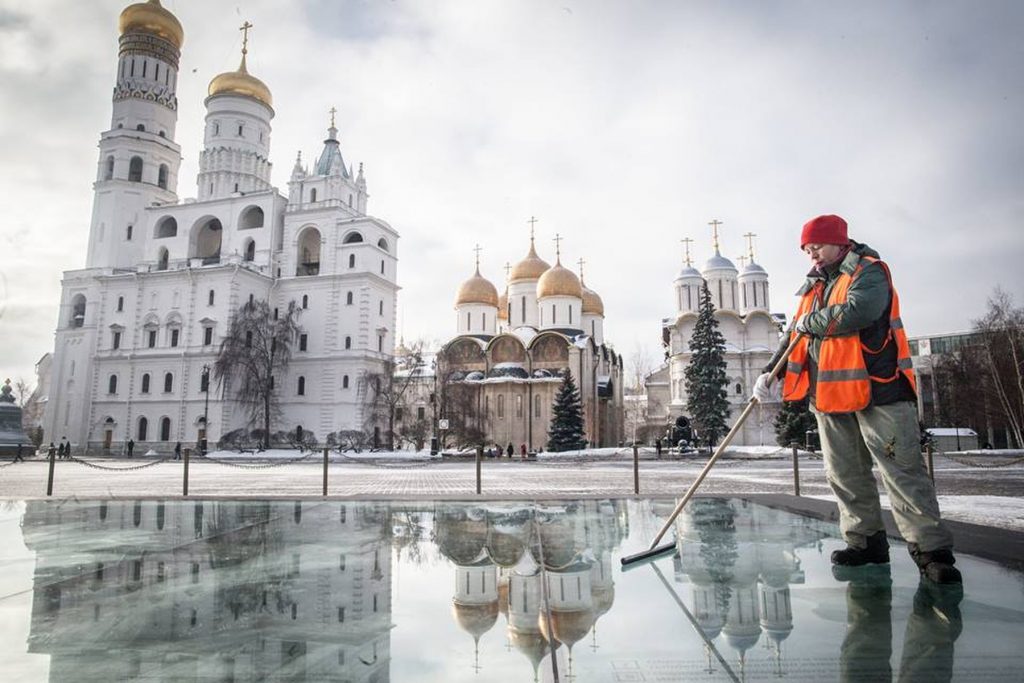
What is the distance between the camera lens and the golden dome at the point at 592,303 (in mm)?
53906

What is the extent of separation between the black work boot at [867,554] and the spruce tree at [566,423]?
35.5 meters

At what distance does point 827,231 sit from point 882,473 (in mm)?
1315

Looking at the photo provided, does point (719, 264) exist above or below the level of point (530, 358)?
above

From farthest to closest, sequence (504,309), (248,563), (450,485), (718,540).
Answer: (504,309) < (450,485) < (718,540) < (248,563)

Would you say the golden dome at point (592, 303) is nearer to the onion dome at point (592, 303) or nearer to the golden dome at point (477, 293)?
the onion dome at point (592, 303)

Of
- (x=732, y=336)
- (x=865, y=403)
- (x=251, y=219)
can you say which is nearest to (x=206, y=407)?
(x=251, y=219)

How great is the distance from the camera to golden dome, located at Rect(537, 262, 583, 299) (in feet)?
160

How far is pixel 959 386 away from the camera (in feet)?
137

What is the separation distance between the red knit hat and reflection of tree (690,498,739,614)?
179 cm

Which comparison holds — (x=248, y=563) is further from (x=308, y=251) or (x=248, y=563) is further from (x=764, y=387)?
(x=308, y=251)

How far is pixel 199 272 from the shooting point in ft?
139

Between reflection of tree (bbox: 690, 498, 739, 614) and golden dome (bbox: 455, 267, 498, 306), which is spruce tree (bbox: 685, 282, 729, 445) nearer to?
golden dome (bbox: 455, 267, 498, 306)

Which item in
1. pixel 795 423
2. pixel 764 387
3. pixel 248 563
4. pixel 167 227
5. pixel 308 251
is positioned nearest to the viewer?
pixel 248 563

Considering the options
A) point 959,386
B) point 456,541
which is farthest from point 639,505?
point 959,386
